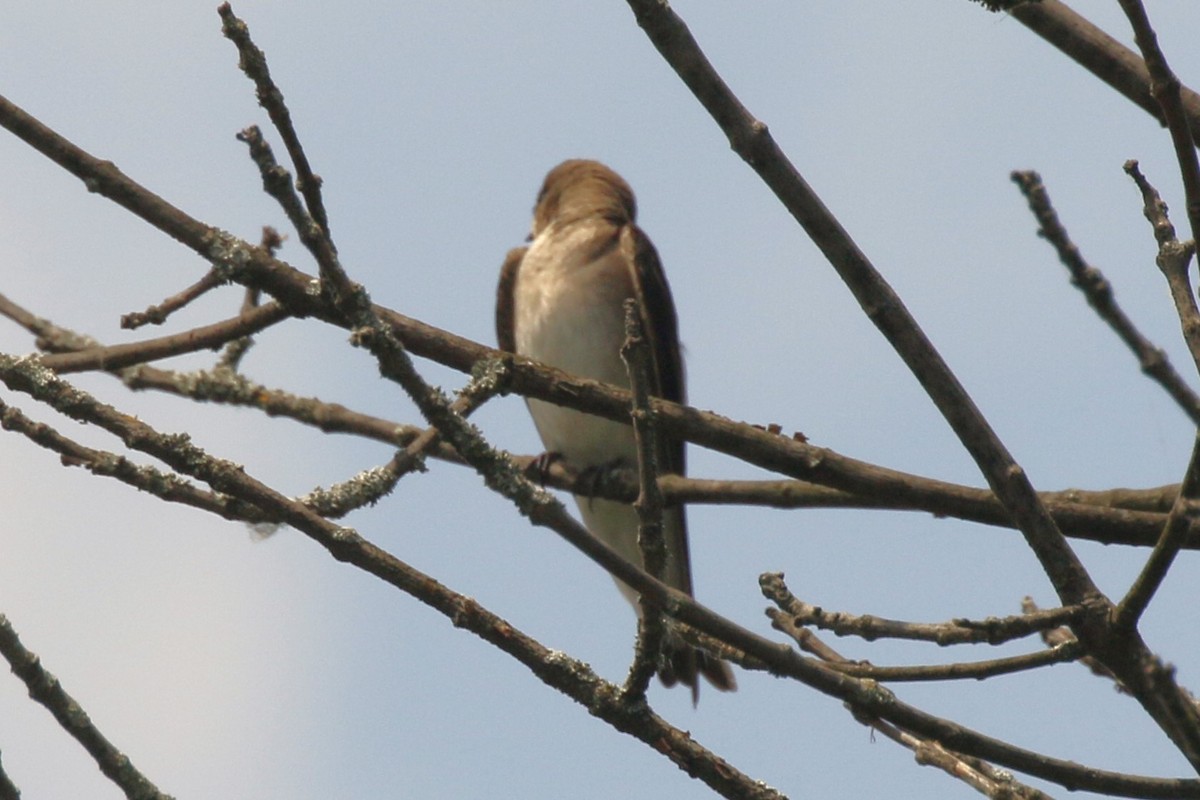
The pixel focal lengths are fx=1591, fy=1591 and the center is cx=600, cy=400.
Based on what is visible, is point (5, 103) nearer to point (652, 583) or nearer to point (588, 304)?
point (652, 583)

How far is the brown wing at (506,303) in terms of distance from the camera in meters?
8.02

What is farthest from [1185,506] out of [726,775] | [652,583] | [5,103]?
[5,103]

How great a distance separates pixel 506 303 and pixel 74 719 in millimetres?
5452

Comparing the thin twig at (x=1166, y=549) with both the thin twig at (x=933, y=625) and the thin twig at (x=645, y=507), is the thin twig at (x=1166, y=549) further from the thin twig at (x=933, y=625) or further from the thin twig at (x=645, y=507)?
the thin twig at (x=645, y=507)

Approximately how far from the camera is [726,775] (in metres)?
3.12

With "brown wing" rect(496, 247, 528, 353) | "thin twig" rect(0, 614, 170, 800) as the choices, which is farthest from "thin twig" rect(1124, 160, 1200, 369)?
"brown wing" rect(496, 247, 528, 353)

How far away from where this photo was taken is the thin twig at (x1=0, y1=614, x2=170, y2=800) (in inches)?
105

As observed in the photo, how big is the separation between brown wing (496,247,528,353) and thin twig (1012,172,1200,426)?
555 centimetres

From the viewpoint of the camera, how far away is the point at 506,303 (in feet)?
26.5

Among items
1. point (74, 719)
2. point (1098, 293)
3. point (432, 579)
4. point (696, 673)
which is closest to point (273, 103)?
point (432, 579)

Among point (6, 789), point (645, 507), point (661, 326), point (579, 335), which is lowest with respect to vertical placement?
point (6, 789)

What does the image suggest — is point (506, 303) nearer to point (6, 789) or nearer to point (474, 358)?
point (474, 358)

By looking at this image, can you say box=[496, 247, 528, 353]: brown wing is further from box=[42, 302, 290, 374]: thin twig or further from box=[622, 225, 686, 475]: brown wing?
box=[42, 302, 290, 374]: thin twig

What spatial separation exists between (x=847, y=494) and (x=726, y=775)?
2.68 ft
